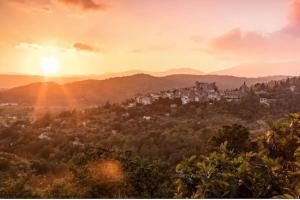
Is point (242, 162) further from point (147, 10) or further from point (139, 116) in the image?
point (139, 116)

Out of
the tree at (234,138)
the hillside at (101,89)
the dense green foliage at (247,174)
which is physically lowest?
the hillside at (101,89)

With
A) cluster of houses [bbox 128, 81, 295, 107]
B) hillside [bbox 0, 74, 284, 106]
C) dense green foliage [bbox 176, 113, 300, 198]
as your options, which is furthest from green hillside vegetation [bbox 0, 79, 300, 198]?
hillside [bbox 0, 74, 284, 106]

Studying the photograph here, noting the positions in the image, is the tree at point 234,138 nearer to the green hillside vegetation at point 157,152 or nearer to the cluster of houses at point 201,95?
the green hillside vegetation at point 157,152

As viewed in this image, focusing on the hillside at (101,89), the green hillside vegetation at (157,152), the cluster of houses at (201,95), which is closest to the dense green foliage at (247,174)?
the green hillside vegetation at (157,152)

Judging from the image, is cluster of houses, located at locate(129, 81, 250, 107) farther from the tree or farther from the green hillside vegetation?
the tree

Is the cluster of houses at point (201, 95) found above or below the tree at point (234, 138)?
below

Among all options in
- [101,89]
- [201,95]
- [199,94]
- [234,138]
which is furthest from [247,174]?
[101,89]

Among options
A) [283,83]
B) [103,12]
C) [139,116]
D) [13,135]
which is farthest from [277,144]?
[283,83]
